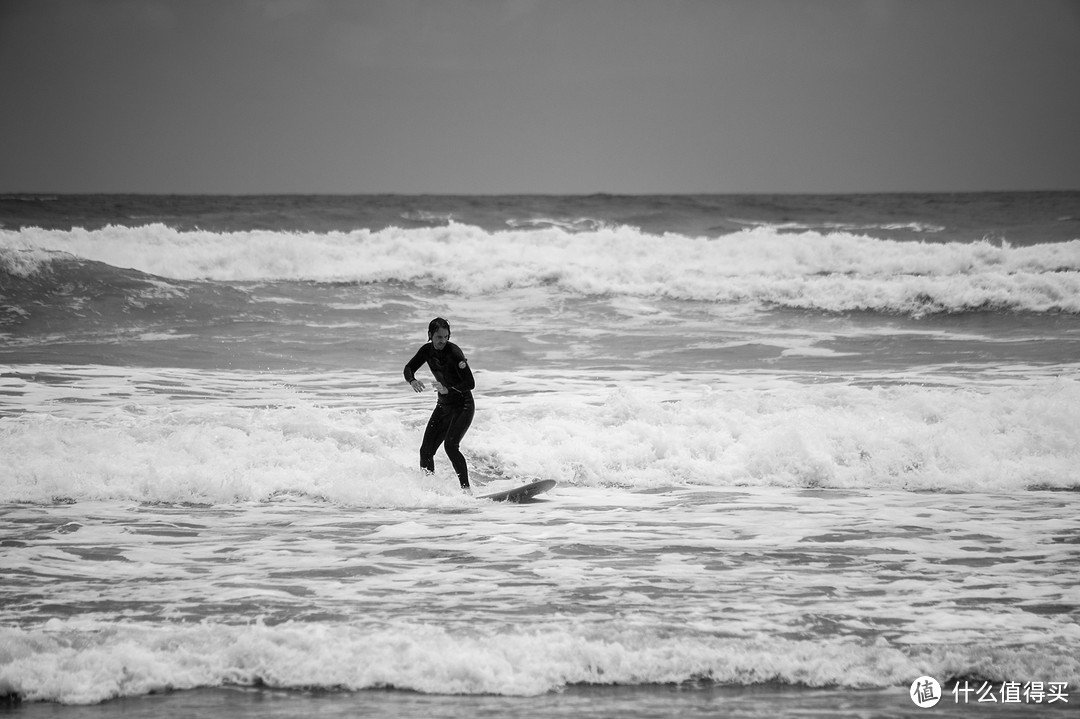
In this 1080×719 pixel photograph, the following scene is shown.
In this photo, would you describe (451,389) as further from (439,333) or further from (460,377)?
(439,333)

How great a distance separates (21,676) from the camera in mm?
4824

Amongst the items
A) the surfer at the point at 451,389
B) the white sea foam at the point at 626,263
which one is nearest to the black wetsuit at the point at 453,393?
the surfer at the point at 451,389

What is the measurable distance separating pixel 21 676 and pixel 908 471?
8389 mm

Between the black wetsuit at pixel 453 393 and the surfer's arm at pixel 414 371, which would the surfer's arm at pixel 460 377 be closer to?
the black wetsuit at pixel 453 393

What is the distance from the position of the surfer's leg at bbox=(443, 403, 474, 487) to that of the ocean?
188 millimetres

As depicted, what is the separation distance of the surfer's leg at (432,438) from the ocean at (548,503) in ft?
0.54

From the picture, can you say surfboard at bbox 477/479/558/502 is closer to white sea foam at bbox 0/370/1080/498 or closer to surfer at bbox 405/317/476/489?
surfer at bbox 405/317/476/489

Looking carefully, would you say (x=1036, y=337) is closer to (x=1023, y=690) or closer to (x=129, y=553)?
(x=1023, y=690)

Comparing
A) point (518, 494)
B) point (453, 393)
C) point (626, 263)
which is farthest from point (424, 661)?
point (626, 263)

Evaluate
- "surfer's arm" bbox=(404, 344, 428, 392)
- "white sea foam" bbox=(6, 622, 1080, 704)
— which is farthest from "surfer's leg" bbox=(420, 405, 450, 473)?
"white sea foam" bbox=(6, 622, 1080, 704)

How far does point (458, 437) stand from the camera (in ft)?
31.3

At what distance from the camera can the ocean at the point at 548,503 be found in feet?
16.4

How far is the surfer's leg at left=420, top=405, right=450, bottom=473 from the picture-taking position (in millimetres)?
9625

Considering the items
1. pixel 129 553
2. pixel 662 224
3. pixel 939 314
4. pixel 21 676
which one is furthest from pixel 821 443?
pixel 662 224
